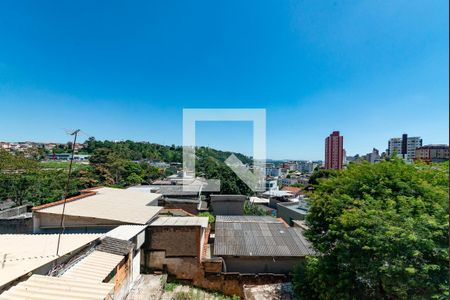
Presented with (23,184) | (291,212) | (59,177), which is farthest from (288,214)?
(59,177)

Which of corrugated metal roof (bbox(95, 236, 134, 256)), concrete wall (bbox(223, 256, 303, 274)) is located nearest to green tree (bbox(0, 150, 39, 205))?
corrugated metal roof (bbox(95, 236, 134, 256))

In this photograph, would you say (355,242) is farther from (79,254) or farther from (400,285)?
(79,254)

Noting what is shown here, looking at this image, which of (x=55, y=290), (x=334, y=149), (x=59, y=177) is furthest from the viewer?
(x=334, y=149)

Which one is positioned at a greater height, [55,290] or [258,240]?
[55,290]

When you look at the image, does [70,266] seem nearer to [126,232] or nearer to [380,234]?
[126,232]

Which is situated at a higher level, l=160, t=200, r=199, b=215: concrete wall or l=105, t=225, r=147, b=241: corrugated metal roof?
l=105, t=225, r=147, b=241: corrugated metal roof

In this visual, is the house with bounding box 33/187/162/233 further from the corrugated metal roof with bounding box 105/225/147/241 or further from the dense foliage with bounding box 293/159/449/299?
the dense foliage with bounding box 293/159/449/299
